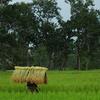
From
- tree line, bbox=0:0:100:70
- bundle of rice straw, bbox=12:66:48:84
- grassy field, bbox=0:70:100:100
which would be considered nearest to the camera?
grassy field, bbox=0:70:100:100

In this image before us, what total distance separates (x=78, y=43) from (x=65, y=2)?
651cm

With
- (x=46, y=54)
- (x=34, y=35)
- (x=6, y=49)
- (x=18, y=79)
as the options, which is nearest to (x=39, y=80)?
(x=18, y=79)

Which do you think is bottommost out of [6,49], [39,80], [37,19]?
[39,80]

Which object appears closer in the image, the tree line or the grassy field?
the grassy field

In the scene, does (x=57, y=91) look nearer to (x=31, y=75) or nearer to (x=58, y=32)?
(x=31, y=75)

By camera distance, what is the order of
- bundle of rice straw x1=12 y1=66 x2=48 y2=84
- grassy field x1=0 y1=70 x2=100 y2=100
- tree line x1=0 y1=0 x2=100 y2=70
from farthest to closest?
tree line x1=0 y1=0 x2=100 y2=70 < bundle of rice straw x1=12 y1=66 x2=48 y2=84 < grassy field x1=0 y1=70 x2=100 y2=100

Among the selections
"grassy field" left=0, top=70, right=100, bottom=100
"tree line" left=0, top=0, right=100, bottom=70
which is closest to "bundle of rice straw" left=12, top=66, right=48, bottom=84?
"grassy field" left=0, top=70, right=100, bottom=100

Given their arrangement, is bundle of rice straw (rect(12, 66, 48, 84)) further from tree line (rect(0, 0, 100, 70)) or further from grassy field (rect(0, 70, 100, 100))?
tree line (rect(0, 0, 100, 70))

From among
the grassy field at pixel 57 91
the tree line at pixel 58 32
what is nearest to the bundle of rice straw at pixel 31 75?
the grassy field at pixel 57 91

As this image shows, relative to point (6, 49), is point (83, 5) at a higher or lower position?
higher

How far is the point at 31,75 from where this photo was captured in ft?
60.5

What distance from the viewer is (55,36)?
68375mm

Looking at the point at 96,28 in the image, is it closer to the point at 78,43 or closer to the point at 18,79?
the point at 78,43

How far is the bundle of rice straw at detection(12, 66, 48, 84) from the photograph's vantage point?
18244 mm
